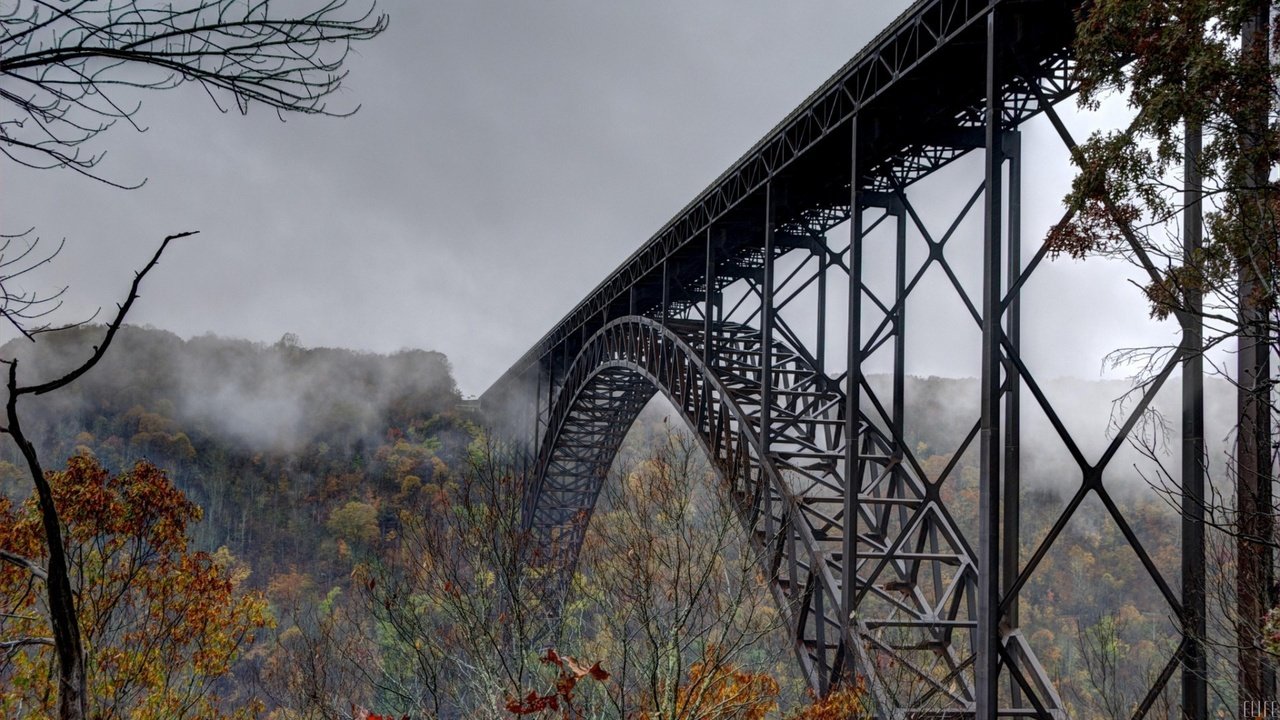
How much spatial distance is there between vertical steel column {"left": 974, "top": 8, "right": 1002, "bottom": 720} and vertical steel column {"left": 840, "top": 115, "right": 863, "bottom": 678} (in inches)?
108

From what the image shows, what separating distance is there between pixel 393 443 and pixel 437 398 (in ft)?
25.9

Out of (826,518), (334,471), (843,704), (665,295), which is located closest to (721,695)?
(843,704)

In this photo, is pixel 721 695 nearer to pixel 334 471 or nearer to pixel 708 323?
pixel 708 323

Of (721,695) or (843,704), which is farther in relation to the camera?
(721,695)

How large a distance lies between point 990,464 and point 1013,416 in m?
1.36

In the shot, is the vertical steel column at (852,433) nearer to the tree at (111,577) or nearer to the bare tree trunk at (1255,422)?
the bare tree trunk at (1255,422)

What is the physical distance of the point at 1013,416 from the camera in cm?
1005

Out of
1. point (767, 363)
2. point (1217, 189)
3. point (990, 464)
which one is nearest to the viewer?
point (1217, 189)

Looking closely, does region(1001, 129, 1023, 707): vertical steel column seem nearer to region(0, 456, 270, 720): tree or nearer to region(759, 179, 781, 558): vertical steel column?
region(759, 179, 781, 558): vertical steel column

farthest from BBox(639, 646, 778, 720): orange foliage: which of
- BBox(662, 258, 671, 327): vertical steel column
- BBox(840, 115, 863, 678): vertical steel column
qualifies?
BBox(662, 258, 671, 327): vertical steel column

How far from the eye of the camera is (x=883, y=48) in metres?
11.6

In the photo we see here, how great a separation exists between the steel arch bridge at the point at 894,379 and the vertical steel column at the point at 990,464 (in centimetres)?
2

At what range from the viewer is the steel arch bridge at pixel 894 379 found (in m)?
8.84

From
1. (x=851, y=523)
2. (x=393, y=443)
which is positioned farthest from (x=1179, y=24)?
(x=393, y=443)
